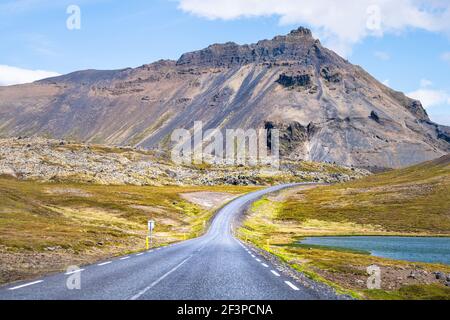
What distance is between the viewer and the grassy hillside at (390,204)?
12731cm

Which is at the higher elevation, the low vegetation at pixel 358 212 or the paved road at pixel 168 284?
the paved road at pixel 168 284

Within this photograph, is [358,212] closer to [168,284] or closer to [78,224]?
[78,224]

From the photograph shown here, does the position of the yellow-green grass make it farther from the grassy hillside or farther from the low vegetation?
the grassy hillside

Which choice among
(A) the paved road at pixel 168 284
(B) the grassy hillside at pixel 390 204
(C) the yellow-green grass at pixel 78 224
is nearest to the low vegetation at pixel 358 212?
(B) the grassy hillside at pixel 390 204

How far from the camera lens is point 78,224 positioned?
251 feet

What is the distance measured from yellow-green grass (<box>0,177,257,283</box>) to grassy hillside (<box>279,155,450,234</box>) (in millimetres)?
35322

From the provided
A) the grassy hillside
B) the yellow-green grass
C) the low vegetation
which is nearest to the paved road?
the yellow-green grass

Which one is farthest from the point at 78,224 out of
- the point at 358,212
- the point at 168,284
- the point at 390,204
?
the point at 390,204

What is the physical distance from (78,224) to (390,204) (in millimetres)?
108147

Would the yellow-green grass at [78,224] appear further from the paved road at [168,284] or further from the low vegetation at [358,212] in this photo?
the low vegetation at [358,212]

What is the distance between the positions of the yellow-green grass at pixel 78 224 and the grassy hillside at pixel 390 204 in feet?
116

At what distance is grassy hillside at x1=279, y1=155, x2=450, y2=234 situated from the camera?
418 feet

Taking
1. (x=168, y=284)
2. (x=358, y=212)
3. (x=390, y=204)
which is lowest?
(x=358, y=212)
